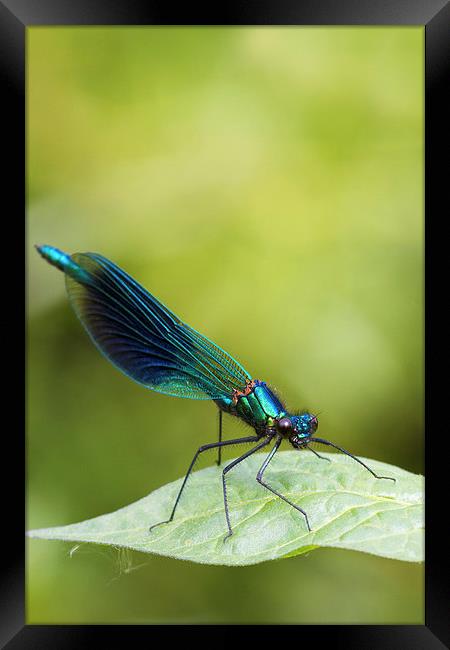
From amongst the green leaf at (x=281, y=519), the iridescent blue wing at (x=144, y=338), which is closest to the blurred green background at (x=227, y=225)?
the iridescent blue wing at (x=144, y=338)

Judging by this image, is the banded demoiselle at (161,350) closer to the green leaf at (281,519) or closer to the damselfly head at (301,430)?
the damselfly head at (301,430)

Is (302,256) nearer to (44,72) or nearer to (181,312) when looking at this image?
(181,312)

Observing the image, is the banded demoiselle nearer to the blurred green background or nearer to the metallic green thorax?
the metallic green thorax

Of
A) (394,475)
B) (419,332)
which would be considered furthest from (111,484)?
(394,475)

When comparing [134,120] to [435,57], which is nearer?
[435,57]

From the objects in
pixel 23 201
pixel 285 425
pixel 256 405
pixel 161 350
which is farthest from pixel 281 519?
pixel 23 201

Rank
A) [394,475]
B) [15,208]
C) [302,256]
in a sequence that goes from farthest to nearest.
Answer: [302,256]
[15,208]
[394,475]
